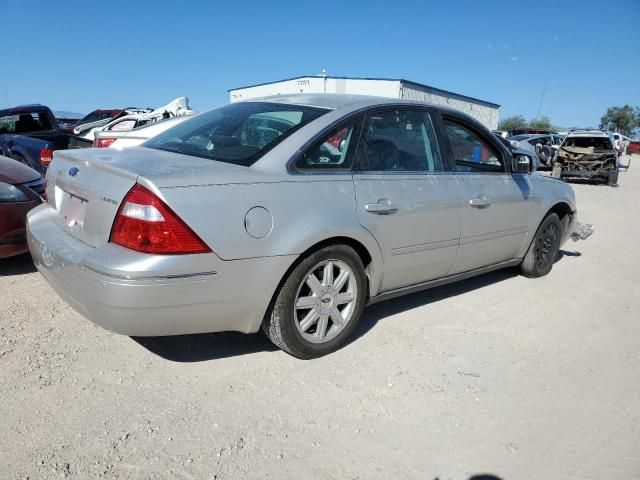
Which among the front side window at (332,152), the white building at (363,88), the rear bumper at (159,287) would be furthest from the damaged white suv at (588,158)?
the rear bumper at (159,287)

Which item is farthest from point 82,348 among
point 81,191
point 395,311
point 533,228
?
point 533,228

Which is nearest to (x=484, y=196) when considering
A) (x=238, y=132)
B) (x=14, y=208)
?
(x=238, y=132)

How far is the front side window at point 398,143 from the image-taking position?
3252 mm

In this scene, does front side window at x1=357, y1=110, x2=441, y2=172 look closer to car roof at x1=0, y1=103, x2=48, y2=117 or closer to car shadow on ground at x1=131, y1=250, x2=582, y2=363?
car shadow on ground at x1=131, y1=250, x2=582, y2=363

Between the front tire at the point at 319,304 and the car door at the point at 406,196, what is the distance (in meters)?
0.26

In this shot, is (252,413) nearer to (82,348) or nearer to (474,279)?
(82,348)

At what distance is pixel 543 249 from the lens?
4996 mm

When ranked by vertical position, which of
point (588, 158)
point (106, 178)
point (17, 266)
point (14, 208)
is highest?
point (106, 178)

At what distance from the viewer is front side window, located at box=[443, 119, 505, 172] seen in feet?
12.7

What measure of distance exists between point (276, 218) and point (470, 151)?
2.12 m

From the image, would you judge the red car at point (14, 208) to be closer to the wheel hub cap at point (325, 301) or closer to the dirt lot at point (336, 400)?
the dirt lot at point (336, 400)

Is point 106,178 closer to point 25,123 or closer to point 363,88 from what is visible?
point 25,123

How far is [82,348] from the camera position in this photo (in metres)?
3.09

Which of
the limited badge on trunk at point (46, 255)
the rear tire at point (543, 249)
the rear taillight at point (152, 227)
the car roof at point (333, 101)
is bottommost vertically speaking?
the rear tire at point (543, 249)
